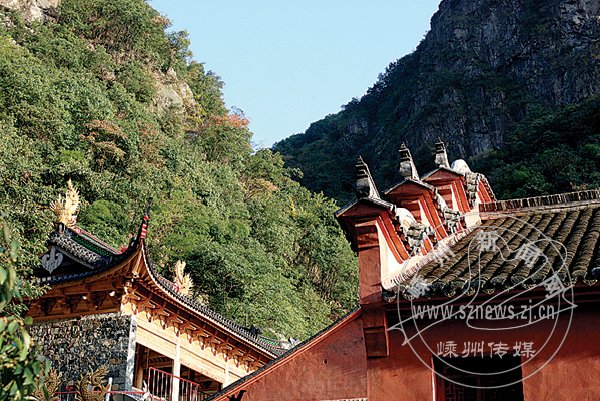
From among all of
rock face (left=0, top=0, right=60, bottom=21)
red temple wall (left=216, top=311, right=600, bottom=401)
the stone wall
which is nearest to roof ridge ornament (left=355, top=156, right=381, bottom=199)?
red temple wall (left=216, top=311, right=600, bottom=401)

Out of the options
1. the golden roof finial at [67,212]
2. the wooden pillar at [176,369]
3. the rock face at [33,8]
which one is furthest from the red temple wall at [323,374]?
the rock face at [33,8]

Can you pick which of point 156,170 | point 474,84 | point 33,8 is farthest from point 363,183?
point 474,84

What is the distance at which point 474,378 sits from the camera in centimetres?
895

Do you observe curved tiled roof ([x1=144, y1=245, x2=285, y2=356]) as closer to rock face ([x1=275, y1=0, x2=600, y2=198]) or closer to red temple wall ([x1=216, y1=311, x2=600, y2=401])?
red temple wall ([x1=216, y1=311, x2=600, y2=401])

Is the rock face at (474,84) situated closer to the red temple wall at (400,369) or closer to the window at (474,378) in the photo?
the red temple wall at (400,369)

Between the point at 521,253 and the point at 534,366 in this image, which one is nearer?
the point at 534,366

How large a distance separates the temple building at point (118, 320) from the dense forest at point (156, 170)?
3.39ft

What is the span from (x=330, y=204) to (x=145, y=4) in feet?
58.9

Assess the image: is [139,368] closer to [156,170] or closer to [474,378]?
[474,378]

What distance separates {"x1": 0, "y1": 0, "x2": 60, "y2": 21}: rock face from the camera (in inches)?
1702

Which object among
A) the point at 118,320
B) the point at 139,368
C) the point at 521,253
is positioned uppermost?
the point at 118,320

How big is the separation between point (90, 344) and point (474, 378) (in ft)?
33.2

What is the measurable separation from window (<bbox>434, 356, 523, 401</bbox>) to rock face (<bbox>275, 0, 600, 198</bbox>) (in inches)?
2004

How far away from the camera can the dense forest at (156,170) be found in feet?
94.5
